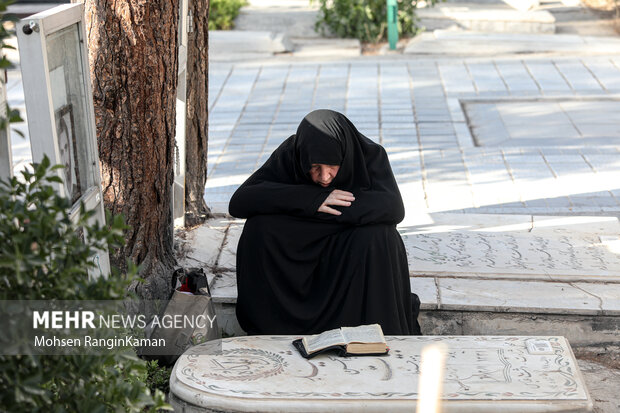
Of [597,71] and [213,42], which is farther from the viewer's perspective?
[213,42]

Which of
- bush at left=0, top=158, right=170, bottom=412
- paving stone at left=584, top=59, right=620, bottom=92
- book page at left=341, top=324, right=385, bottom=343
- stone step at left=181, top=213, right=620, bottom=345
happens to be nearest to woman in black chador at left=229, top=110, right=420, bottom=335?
book page at left=341, top=324, right=385, bottom=343

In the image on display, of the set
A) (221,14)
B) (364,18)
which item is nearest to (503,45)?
(364,18)

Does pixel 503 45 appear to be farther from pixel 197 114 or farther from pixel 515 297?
pixel 515 297

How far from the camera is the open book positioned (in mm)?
3357

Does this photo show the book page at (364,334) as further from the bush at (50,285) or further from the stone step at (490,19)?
the stone step at (490,19)

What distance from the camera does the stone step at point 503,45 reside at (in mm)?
11281

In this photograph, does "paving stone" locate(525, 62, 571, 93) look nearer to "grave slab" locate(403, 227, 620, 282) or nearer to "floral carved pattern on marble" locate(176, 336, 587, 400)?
"grave slab" locate(403, 227, 620, 282)

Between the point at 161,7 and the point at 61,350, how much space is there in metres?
2.06

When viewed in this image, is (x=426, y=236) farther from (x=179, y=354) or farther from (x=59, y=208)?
(x=59, y=208)

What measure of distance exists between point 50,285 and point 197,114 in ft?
9.98

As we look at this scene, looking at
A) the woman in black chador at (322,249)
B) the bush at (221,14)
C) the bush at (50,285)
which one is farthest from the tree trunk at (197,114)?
the bush at (221,14)

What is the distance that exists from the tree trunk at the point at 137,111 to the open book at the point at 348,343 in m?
0.96

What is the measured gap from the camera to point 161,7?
12.6ft

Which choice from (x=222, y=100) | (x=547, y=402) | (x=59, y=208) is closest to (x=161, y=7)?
(x=59, y=208)
